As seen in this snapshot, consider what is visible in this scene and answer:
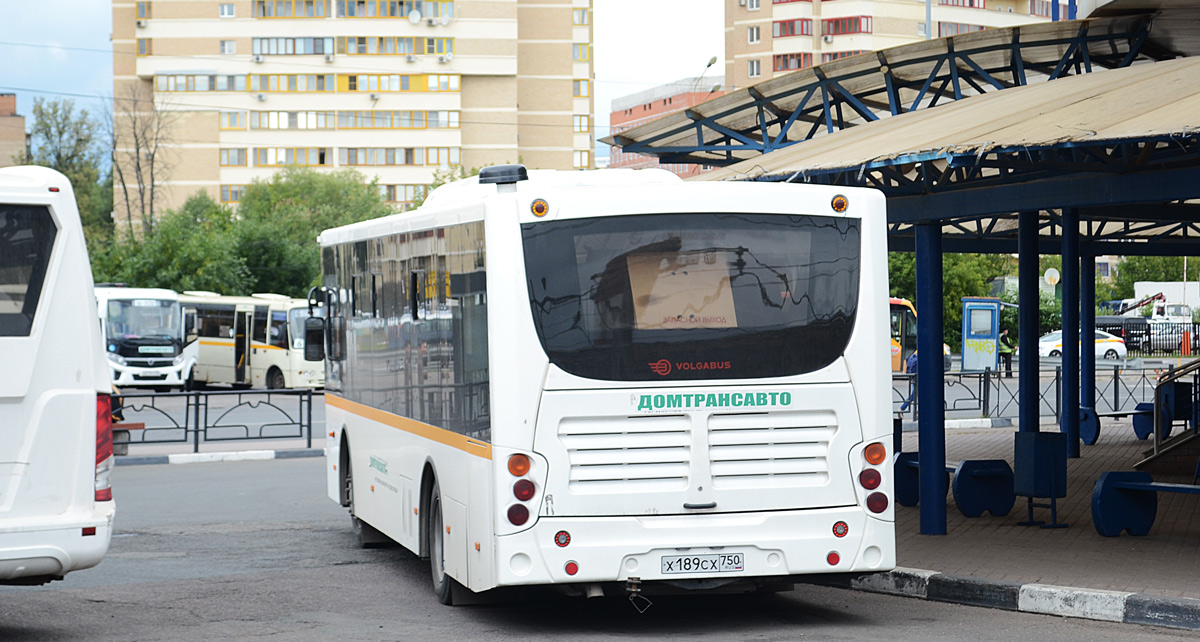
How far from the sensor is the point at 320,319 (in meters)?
14.3

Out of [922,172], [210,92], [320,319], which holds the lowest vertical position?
[320,319]

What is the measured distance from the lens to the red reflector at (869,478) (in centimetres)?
869

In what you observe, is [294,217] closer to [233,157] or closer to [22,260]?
[233,157]

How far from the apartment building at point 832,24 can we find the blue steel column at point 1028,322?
287 feet

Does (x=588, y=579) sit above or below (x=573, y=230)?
below

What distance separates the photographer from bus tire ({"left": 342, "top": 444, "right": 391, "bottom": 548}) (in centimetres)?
1314

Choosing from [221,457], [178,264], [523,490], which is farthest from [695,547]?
[178,264]

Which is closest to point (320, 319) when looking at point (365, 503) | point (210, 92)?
point (365, 503)

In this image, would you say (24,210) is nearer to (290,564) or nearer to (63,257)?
(63,257)

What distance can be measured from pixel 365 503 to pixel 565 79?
97.5 metres

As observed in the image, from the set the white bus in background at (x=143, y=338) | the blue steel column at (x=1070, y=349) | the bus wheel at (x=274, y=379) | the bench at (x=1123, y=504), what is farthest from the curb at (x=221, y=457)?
the white bus in background at (x=143, y=338)

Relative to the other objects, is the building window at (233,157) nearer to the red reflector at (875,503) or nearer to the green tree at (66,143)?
the green tree at (66,143)

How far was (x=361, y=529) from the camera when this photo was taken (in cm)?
1325

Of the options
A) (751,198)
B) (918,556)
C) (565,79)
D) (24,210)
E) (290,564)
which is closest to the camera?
(24,210)
